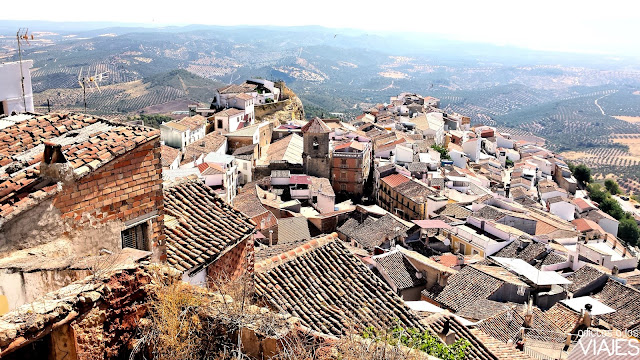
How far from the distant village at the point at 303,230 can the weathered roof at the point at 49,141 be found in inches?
1.2

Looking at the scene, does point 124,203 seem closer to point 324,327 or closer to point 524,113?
point 324,327

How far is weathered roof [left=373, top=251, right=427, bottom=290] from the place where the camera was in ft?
75.2

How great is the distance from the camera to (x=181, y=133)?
43719 millimetres

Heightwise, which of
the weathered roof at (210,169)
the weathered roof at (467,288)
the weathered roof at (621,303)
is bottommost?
the weathered roof at (621,303)

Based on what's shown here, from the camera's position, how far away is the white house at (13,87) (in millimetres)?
12953

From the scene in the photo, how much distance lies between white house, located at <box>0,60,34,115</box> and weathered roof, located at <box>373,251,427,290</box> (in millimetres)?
14808

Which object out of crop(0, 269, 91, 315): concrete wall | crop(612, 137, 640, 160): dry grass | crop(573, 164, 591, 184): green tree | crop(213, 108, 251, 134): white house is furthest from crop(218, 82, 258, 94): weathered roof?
crop(612, 137, 640, 160): dry grass

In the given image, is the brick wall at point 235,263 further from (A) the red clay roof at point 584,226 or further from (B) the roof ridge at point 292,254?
(A) the red clay roof at point 584,226

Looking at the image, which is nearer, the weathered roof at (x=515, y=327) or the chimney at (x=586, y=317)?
the weathered roof at (x=515, y=327)

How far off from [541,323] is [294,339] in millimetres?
17227

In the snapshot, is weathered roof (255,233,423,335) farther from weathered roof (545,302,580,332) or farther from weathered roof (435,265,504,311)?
weathered roof (545,302,580,332)

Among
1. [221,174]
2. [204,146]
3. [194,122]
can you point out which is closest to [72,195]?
[221,174]

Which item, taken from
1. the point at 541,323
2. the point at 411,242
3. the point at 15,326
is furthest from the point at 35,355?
the point at 411,242

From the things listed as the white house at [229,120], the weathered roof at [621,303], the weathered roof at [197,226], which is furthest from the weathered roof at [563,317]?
the white house at [229,120]
